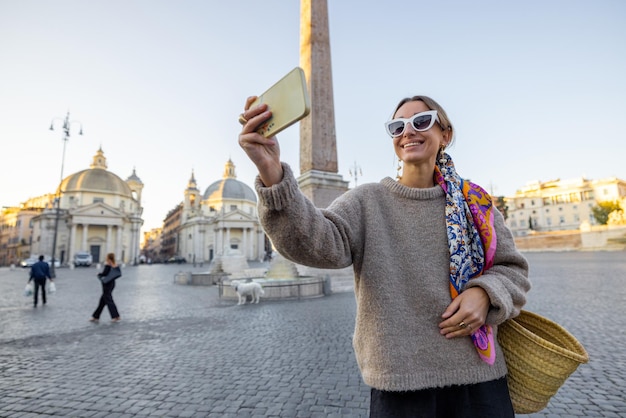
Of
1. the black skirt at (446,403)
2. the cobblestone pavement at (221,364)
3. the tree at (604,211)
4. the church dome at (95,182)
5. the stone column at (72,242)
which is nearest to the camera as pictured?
the black skirt at (446,403)

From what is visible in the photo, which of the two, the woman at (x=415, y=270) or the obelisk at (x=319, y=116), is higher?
the obelisk at (x=319, y=116)

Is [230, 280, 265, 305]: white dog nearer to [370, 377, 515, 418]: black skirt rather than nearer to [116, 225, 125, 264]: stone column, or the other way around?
[370, 377, 515, 418]: black skirt

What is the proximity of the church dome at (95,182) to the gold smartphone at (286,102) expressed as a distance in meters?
78.3

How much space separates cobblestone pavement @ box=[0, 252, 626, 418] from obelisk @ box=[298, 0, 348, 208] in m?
5.10

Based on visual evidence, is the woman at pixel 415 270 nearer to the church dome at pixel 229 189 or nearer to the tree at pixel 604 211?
the tree at pixel 604 211

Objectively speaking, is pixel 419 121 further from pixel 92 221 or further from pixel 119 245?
pixel 119 245

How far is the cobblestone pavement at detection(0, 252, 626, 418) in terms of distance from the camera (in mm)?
3350

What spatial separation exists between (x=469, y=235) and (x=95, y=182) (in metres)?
79.8

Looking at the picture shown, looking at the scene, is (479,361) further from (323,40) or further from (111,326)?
(323,40)

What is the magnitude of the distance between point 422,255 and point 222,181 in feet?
280

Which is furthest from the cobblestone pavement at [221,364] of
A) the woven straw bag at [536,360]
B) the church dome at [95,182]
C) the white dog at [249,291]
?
the church dome at [95,182]

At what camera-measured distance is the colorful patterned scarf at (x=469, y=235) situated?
1.29 meters

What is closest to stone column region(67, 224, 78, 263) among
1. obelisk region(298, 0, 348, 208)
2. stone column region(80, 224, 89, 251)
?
stone column region(80, 224, 89, 251)

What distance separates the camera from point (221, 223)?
230 feet
